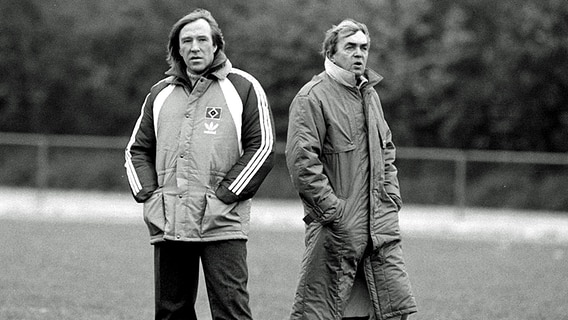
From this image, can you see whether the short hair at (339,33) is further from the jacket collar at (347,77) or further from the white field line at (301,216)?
the white field line at (301,216)

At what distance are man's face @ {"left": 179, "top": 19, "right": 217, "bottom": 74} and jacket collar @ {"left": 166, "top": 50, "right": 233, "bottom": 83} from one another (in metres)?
0.03

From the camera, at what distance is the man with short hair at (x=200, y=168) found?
620cm

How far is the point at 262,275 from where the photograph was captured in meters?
12.0

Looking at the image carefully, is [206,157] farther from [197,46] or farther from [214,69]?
[197,46]

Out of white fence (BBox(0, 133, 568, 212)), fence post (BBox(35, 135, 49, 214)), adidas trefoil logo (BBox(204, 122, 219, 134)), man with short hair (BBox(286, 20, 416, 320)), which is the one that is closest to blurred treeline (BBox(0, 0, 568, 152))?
white fence (BBox(0, 133, 568, 212))

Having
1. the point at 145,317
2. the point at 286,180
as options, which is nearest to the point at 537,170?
the point at 286,180

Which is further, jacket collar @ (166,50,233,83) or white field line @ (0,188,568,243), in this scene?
white field line @ (0,188,568,243)

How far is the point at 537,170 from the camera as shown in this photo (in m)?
20.3

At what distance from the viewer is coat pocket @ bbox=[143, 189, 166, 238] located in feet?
20.5

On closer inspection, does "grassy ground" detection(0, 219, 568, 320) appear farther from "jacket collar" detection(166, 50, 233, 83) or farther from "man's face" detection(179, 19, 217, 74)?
"man's face" detection(179, 19, 217, 74)

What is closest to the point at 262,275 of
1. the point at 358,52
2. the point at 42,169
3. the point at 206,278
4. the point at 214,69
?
the point at 358,52

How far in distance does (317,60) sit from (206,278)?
19764 mm

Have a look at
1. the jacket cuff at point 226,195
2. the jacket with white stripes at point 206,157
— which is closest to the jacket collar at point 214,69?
the jacket with white stripes at point 206,157

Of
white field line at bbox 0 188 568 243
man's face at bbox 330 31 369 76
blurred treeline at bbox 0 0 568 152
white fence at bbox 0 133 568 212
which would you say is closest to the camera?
man's face at bbox 330 31 369 76
